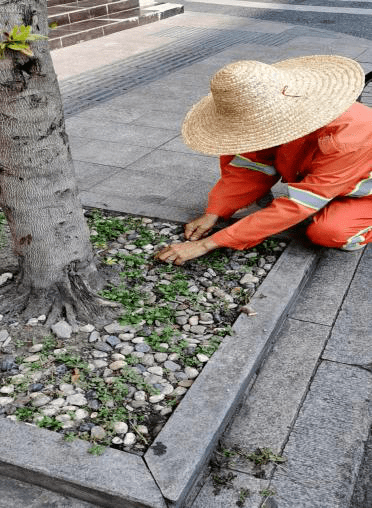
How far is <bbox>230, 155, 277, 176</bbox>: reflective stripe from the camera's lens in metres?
3.80

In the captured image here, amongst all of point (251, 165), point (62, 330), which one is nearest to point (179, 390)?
point (62, 330)

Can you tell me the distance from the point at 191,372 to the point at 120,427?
0.44 meters

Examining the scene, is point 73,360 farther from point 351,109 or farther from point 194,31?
point 194,31

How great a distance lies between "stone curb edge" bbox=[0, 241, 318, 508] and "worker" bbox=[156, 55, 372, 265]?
909mm

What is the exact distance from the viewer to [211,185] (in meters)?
4.71

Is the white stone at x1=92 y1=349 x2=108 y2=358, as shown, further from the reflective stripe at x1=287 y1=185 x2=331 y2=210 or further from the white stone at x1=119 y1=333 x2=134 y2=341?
the reflective stripe at x1=287 y1=185 x2=331 y2=210

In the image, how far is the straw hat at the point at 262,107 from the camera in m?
3.15

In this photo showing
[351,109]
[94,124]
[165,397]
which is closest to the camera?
[165,397]

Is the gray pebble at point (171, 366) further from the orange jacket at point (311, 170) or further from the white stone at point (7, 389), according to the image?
the orange jacket at point (311, 170)

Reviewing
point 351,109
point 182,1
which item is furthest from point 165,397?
point 182,1

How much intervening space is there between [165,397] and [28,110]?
1350 mm

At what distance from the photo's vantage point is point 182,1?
1314cm

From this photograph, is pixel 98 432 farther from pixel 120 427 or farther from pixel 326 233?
pixel 326 233

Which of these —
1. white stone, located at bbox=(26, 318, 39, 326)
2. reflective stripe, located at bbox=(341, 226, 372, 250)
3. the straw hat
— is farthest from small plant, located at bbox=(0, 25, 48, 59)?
reflective stripe, located at bbox=(341, 226, 372, 250)
